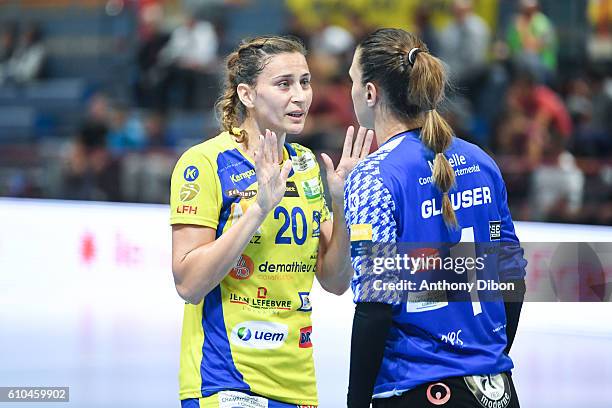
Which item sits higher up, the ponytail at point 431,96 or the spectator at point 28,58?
the spectator at point 28,58

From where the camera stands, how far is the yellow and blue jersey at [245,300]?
3.06 metres

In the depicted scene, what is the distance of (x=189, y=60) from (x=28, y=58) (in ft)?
8.75

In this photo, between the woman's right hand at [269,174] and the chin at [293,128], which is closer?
the woman's right hand at [269,174]

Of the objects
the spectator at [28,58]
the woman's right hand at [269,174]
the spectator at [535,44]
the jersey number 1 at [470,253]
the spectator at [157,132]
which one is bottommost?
the jersey number 1 at [470,253]

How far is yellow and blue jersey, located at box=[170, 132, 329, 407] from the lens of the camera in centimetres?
306

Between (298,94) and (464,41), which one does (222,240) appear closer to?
(298,94)

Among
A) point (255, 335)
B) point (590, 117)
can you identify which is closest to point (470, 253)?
point (255, 335)

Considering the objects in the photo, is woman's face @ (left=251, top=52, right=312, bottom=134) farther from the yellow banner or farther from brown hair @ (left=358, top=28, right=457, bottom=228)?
the yellow banner

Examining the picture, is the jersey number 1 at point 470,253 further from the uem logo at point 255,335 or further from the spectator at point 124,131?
the spectator at point 124,131

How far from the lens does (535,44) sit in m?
9.88

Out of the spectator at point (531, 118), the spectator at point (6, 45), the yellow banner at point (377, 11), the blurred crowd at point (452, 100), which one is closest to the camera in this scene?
the blurred crowd at point (452, 100)

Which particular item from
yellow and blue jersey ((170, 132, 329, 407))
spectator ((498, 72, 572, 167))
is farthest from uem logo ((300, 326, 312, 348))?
spectator ((498, 72, 572, 167))

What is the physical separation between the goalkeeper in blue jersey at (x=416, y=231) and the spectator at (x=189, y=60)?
8676 millimetres

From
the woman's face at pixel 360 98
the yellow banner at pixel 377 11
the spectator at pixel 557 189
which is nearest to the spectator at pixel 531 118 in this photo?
the spectator at pixel 557 189
